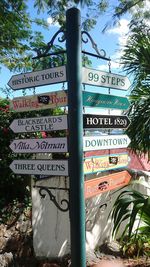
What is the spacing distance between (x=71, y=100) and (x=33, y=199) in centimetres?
194

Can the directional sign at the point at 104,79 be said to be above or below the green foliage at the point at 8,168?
above

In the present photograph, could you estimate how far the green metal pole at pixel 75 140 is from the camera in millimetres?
2797

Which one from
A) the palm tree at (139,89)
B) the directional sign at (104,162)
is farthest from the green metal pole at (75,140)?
the palm tree at (139,89)

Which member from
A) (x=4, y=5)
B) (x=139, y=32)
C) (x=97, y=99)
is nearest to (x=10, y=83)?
(x=97, y=99)

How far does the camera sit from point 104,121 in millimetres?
3391

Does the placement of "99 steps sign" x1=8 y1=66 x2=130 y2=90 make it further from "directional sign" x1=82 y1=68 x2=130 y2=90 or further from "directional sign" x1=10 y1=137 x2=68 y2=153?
"directional sign" x1=10 y1=137 x2=68 y2=153

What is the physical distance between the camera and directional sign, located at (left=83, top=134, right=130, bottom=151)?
3.09m

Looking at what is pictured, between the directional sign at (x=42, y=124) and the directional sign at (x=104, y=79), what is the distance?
409mm

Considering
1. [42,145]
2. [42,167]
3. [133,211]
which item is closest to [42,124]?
[42,145]

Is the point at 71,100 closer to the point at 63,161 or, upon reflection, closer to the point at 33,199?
the point at 63,161

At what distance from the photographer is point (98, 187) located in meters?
3.31

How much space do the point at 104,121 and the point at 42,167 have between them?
2.41 feet

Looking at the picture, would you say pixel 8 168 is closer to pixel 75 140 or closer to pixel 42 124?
pixel 42 124

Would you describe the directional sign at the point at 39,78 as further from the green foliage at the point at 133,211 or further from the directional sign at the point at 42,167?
the green foliage at the point at 133,211
